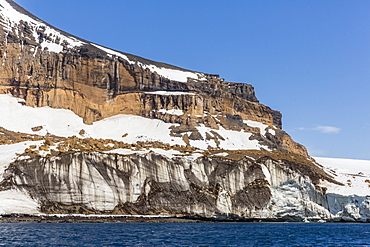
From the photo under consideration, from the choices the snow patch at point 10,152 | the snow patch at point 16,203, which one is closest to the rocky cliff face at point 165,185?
the snow patch at point 16,203

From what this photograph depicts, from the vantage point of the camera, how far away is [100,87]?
411ft

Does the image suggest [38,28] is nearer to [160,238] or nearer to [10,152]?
[10,152]

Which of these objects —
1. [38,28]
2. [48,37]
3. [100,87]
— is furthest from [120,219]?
[38,28]

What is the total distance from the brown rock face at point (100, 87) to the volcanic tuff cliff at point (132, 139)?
263 mm

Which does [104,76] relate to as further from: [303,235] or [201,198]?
[303,235]

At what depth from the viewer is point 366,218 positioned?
84.0 m

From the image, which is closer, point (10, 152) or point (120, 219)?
point (120, 219)

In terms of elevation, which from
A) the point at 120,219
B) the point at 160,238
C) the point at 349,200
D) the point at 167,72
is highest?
the point at 167,72

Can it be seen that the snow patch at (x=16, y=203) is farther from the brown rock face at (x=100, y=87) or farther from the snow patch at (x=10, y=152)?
the brown rock face at (x=100, y=87)

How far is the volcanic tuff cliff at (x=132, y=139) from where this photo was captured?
7775 cm

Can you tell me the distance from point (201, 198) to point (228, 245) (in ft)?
111

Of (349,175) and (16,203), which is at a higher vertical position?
(349,175)

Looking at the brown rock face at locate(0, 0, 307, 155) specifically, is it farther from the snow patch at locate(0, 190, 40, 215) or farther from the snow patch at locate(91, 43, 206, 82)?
the snow patch at locate(0, 190, 40, 215)

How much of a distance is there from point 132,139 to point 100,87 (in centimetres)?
2650
